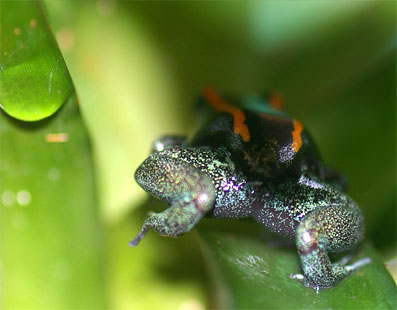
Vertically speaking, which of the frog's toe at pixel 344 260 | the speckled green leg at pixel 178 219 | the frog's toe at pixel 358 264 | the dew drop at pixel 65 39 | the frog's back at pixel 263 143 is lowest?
the frog's toe at pixel 344 260

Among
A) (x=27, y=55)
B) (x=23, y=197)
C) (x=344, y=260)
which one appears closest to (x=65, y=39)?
(x=27, y=55)

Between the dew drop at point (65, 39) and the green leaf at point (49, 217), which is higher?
the dew drop at point (65, 39)

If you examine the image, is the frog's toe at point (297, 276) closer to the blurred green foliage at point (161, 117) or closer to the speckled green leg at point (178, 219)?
the blurred green foliage at point (161, 117)

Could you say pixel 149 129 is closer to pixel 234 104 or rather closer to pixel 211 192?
pixel 234 104

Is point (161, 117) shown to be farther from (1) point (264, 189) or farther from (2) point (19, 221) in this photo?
(2) point (19, 221)

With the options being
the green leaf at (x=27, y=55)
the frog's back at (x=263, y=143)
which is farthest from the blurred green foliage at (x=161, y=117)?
Answer: the frog's back at (x=263, y=143)
